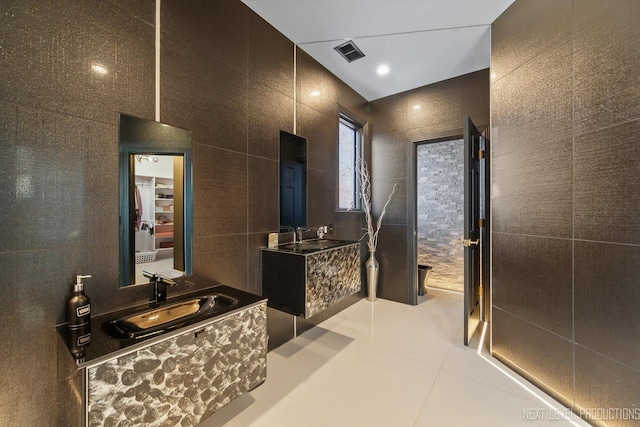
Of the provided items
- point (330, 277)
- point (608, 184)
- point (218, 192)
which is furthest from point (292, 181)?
point (608, 184)

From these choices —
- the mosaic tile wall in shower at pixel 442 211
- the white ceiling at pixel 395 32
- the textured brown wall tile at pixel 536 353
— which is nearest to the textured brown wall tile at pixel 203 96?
the white ceiling at pixel 395 32

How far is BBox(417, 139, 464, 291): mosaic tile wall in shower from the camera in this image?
4.36 m

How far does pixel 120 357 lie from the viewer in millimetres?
1072

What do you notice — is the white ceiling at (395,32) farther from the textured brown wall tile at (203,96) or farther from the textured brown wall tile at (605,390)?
the textured brown wall tile at (605,390)

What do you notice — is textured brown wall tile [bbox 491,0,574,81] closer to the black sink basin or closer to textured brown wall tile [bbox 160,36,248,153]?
textured brown wall tile [bbox 160,36,248,153]

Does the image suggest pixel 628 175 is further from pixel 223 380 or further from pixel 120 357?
pixel 120 357

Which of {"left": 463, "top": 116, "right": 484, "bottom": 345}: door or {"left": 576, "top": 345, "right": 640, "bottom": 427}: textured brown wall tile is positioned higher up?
{"left": 463, "top": 116, "right": 484, "bottom": 345}: door

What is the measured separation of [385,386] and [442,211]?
330 cm

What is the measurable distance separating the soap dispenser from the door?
286 centimetres

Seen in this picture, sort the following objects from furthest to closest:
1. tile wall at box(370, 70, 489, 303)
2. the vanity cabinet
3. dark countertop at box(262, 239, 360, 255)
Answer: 1. tile wall at box(370, 70, 489, 303)
2. dark countertop at box(262, 239, 360, 255)
3. the vanity cabinet

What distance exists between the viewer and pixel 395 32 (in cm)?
254

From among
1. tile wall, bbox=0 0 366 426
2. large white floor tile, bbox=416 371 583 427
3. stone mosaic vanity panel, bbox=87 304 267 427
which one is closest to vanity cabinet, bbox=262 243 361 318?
tile wall, bbox=0 0 366 426

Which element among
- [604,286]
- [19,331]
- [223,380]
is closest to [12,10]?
[19,331]

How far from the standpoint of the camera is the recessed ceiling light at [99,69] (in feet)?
4.64
